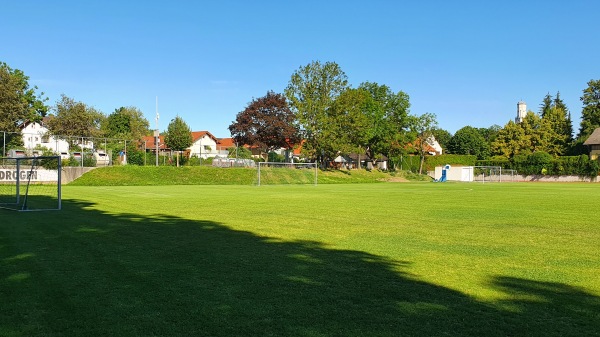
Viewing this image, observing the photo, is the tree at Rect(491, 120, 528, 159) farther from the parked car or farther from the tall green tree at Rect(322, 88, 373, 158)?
the parked car

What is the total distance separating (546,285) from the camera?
19.0 ft

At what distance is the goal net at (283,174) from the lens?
48000 mm

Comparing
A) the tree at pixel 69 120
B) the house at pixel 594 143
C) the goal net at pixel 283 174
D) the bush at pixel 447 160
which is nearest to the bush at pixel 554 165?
the bush at pixel 447 160

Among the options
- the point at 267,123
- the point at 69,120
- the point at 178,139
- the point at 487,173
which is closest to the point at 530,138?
the point at 487,173

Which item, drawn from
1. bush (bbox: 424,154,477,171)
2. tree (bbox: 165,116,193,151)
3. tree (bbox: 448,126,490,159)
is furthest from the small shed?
tree (bbox: 448,126,490,159)

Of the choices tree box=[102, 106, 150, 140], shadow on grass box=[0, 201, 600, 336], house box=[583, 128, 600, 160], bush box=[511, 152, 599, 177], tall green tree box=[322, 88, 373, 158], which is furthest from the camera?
tree box=[102, 106, 150, 140]

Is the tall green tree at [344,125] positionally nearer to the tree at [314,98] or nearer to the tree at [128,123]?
the tree at [314,98]

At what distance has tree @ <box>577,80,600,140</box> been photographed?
86.6m

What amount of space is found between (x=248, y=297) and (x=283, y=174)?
4420 centimetres

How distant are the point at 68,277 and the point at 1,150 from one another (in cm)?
4028

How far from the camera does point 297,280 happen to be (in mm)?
6008

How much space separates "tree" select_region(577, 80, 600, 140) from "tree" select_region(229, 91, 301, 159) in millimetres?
56870

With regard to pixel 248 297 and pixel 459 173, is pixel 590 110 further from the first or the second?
pixel 248 297

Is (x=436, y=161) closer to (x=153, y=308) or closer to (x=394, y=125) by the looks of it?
(x=394, y=125)
